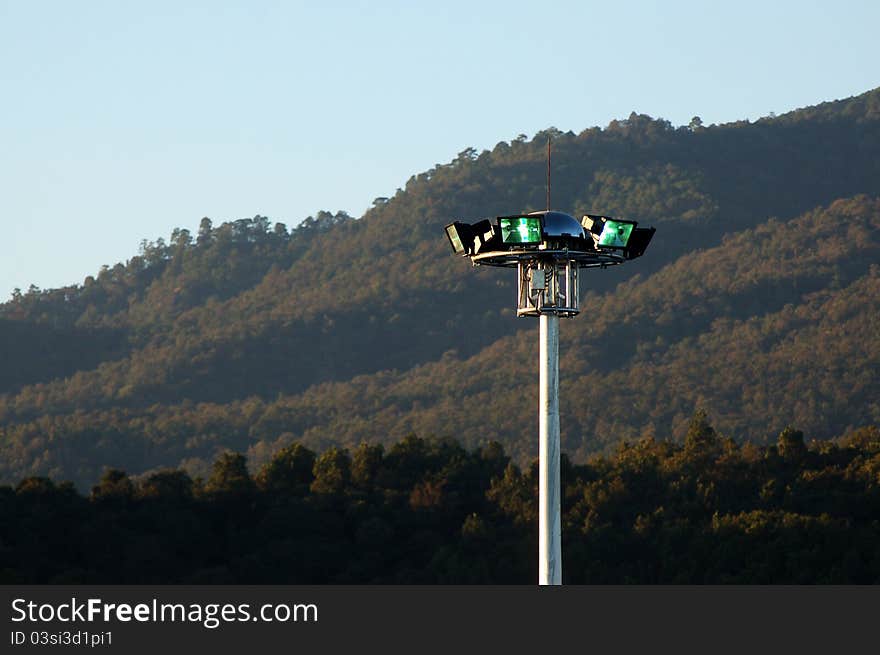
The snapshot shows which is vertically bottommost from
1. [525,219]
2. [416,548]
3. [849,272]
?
[416,548]

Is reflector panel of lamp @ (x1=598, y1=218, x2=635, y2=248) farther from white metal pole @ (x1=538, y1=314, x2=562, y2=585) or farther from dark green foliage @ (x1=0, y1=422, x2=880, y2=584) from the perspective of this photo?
dark green foliage @ (x1=0, y1=422, x2=880, y2=584)

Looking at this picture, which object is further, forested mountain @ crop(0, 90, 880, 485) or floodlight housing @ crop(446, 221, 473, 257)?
forested mountain @ crop(0, 90, 880, 485)

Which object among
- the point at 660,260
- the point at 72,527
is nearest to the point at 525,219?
the point at 72,527

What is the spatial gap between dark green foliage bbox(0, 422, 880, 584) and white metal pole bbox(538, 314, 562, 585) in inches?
1212

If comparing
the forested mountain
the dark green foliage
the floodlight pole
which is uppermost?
the forested mountain

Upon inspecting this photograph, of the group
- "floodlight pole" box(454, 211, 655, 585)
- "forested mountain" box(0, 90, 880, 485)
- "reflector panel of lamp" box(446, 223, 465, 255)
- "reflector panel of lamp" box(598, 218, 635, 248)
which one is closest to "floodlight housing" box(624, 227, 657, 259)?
"floodlight pole" box(454, 211, 655, 585)

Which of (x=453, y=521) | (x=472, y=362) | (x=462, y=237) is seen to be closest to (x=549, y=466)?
(x=462, y=237)

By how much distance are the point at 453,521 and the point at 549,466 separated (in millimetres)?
44559

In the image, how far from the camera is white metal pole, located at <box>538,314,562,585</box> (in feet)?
107

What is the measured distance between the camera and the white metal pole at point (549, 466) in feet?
107
